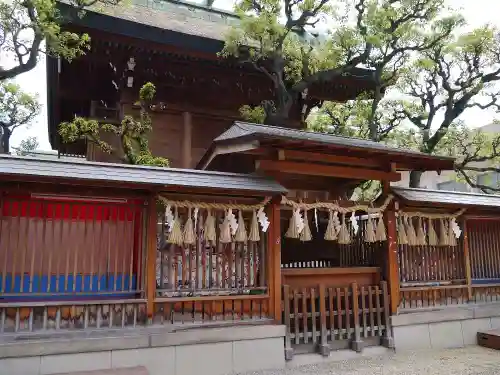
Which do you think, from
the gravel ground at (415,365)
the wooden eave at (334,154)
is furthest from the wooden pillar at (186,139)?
the gravel ground at (415,365)

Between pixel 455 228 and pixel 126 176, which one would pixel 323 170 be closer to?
pixel 455 228

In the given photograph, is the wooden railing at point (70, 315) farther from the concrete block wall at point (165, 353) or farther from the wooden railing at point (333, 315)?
the wooden railing at point (333, 315)

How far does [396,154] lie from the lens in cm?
712

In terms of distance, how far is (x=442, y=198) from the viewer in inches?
322

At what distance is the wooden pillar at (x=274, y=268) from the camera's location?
21.9ft

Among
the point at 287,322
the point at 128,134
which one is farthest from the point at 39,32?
the point at 287,322

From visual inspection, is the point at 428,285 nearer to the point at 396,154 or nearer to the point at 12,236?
the point at 396,154

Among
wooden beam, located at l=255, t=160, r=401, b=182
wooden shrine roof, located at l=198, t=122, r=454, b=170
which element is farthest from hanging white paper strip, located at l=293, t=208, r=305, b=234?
wooden shrine roof, located at l=198, t=122, r=454, b=170

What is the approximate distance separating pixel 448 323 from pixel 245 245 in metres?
4.56

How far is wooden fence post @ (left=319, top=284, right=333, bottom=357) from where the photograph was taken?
694 cm

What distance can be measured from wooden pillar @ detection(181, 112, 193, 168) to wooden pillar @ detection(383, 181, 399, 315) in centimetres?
475

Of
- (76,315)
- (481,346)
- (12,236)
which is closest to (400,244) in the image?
(481,346)

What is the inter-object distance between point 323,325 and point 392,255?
1.89 metres

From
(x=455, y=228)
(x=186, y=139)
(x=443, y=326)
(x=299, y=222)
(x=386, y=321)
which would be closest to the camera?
(x=299, y=222)
